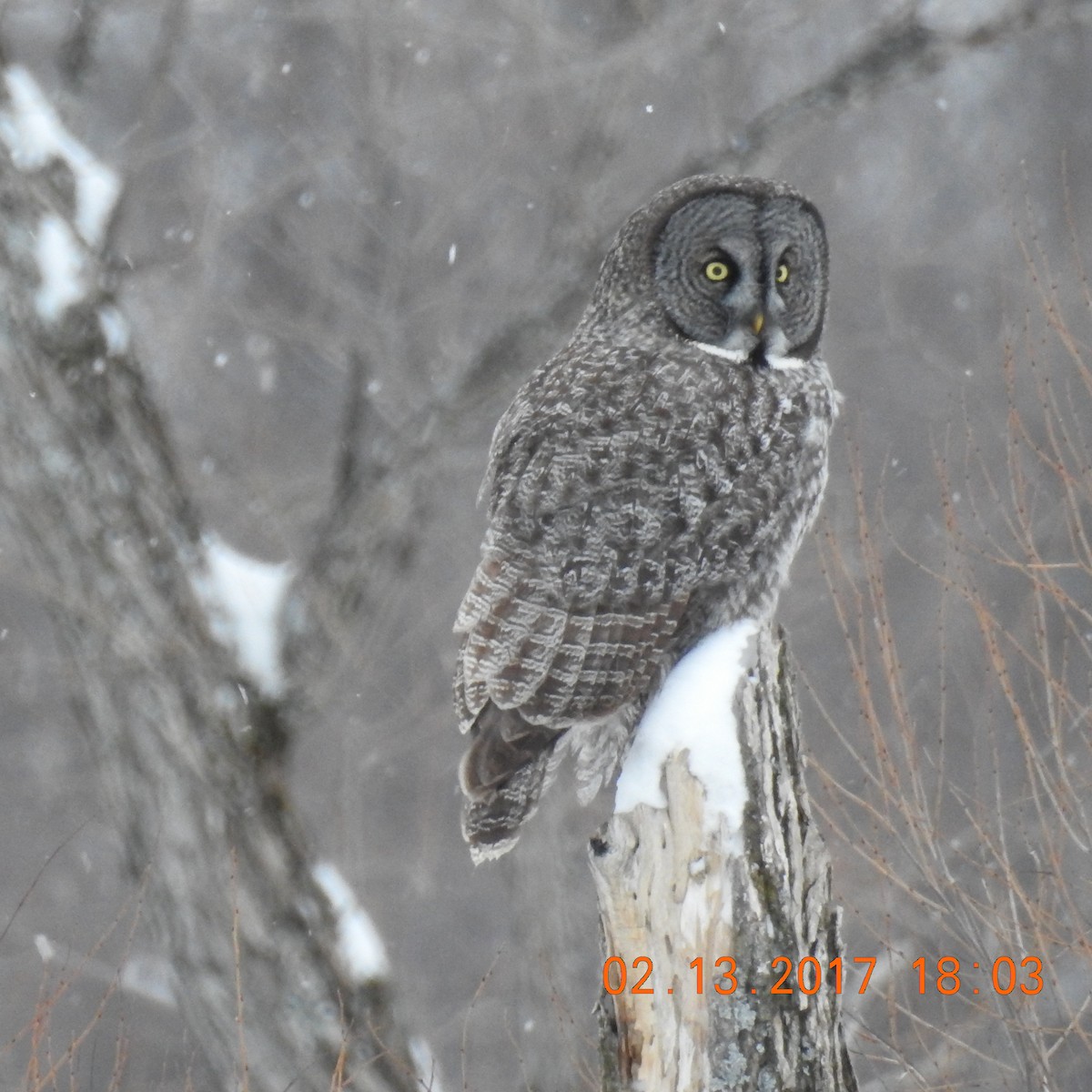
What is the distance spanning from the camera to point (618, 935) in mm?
2826

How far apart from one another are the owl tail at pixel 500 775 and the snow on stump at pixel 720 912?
31cm

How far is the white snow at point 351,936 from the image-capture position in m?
5.37

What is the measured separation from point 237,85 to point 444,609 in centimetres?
315

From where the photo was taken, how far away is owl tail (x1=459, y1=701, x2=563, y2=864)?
3127 mm

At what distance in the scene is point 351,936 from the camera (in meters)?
5.39

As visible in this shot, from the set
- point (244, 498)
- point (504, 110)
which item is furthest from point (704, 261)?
point (504, 110)

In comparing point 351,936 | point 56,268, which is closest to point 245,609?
point 351,936

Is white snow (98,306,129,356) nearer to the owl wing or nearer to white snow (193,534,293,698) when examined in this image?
white snow (193,534,293,698)

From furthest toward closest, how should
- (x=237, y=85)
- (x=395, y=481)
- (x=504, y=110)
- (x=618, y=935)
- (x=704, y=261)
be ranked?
(x=237, y=85)
(x=504, y=110)
(x=395, y=481)
(x=704, y=261)
(x=618, y=935)

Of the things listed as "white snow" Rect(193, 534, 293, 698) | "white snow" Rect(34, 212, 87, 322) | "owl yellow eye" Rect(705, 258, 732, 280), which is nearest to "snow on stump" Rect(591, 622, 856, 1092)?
"owl yellow eye" Rect(705, 258, 732, 280)

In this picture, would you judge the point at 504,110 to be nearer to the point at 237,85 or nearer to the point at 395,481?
the point at 237,85

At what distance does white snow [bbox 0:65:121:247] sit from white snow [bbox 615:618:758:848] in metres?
3.51
